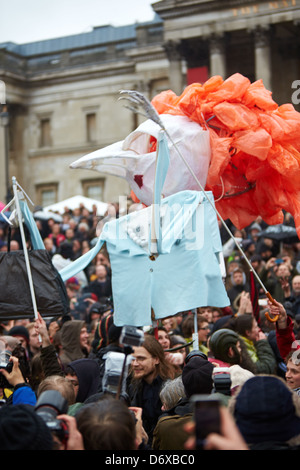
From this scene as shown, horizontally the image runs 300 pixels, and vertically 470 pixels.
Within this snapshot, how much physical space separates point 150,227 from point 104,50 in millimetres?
40792

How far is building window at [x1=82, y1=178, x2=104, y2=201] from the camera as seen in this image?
146 ft

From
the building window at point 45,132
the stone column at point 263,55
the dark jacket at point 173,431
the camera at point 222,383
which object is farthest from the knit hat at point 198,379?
the building window at point 45,132

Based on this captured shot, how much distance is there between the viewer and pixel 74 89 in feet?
152

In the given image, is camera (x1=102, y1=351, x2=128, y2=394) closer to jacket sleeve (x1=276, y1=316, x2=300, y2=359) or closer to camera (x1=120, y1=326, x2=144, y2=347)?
camera (x1=120, y1=326, x2=144, y2=347)

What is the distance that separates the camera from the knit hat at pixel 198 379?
463 cm

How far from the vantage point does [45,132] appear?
47750mm

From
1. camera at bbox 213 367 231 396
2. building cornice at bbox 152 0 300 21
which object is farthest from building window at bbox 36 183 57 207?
camera at bbox 213 367 231 396

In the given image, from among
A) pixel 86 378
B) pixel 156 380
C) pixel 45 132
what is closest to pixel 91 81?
pixel 45 132

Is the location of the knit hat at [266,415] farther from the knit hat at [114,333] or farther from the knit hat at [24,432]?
the knit hat at [114,333]

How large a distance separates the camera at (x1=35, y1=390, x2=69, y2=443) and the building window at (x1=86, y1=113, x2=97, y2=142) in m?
42.6

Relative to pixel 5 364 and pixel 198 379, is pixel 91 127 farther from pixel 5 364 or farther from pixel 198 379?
pixel 198 379

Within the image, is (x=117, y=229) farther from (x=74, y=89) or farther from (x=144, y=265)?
(x=74, y=89)

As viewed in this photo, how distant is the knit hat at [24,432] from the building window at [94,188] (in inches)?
1639
